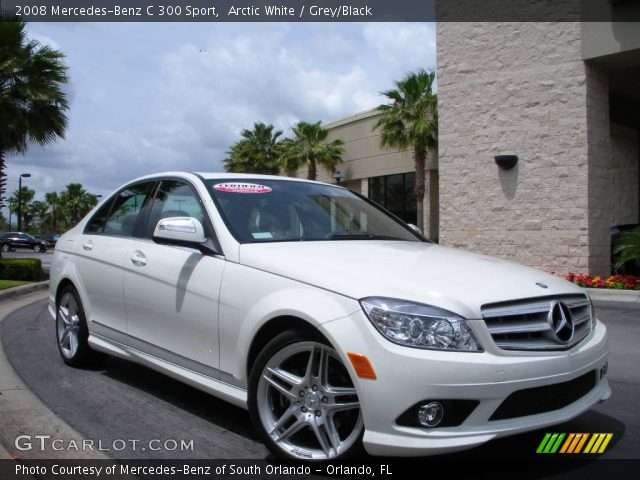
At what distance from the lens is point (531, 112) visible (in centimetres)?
1345

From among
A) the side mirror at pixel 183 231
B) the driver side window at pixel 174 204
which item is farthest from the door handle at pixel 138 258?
the side mirror at pixel 183 231

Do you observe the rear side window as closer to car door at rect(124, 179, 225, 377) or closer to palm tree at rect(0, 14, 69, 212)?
car door at rect(124, 179, 225, 377)

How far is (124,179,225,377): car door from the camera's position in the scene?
3561 millimetres

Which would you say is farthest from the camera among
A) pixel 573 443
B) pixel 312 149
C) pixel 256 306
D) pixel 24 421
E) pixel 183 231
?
pixel 312 149

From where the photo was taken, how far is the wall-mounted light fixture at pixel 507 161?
44.7ft

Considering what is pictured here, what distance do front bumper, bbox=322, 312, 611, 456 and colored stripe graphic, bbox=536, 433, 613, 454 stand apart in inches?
27.0

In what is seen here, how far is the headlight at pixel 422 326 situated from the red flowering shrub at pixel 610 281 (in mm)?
10058

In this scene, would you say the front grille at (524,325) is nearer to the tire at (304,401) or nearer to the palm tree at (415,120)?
the tire at (304,401)

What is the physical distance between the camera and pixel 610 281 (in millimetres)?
11812

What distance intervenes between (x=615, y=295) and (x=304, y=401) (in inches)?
371

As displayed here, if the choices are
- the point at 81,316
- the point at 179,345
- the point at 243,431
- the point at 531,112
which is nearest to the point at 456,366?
the point at 243,431

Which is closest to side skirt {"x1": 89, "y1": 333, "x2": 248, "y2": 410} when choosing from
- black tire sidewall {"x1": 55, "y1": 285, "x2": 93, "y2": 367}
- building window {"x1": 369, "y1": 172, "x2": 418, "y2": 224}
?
black tire sidewall {"x1": 55, "y1": 285, "x2": 93, "y2": 367}

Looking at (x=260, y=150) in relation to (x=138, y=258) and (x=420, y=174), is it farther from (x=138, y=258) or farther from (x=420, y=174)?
(x=138, y=258)

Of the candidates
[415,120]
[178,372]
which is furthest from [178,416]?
[415,120]
